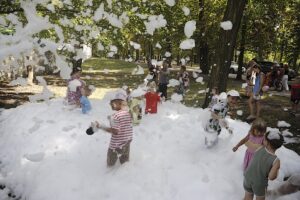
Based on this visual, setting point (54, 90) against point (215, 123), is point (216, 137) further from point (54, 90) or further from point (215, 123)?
point (54, 90)

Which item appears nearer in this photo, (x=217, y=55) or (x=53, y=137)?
(x=53, y=137)

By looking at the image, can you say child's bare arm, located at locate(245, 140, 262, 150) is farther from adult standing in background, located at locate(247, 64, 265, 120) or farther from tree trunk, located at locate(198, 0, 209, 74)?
tree trunk, located at locate(198, 0, 209, 74)

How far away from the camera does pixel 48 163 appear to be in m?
7.34

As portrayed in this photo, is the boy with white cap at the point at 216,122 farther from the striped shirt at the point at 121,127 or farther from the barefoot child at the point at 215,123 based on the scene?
the striped shirt at the point at 121,127

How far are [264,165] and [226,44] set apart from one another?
7404 millimetres

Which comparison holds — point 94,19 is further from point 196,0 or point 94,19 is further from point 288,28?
point 288,28

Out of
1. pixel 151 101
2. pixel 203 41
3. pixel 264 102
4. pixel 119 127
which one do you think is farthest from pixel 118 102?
pixel 203 41

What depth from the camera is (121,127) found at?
6383mm

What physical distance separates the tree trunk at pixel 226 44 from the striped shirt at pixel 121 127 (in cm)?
617

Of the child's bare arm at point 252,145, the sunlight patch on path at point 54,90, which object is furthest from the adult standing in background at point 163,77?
the child's bare arm at point 252,145

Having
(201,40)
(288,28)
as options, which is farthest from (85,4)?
(288,28)

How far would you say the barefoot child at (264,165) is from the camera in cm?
489

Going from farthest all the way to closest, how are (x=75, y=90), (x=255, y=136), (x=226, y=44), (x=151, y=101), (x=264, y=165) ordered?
(x=226, y=44), (x=75, y=90), (x=151, y=101), (x=255, y=136), (x=264, y=165)

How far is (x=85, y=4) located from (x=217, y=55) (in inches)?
180
